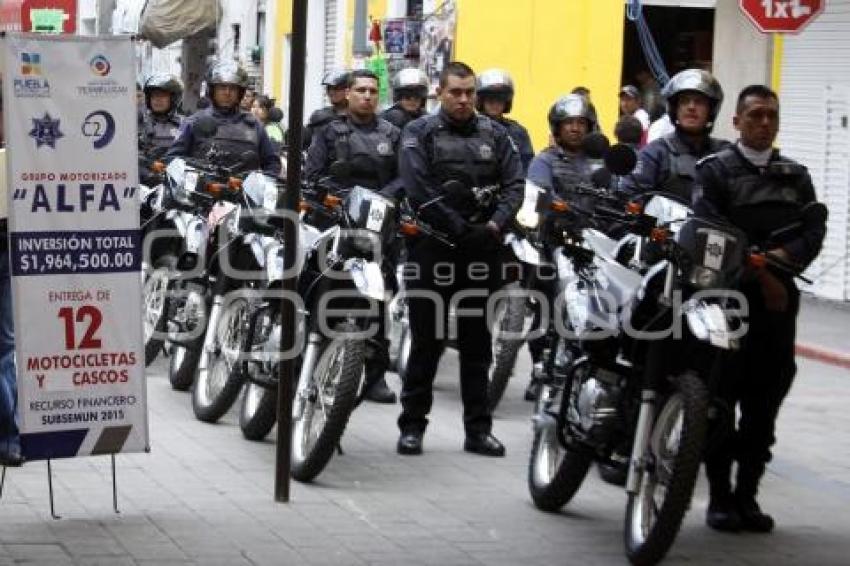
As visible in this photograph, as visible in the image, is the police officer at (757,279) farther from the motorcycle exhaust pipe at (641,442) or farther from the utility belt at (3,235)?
the utility belt at (3,235)

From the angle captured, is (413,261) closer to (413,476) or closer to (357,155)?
(413,476)

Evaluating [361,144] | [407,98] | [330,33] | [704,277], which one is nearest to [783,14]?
[407,98]

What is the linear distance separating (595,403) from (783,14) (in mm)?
7490

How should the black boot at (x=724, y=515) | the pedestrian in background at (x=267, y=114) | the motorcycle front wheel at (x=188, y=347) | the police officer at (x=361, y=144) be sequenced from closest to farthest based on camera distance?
the black boot at (x=724, y=515) < the motorcycle front wheel at (x=188, y=347) < the police officer at (x=361, y=144) < the pedestrian in background at (x=267, y=114)

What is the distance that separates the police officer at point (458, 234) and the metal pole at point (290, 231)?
1538 millimetres

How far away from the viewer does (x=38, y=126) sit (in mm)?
8508

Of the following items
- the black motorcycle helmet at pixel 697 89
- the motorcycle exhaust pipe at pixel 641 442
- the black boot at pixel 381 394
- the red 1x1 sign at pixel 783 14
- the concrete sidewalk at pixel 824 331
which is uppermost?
the red 1x1 sign at pixel 783 14

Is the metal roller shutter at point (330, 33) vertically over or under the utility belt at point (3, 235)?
over

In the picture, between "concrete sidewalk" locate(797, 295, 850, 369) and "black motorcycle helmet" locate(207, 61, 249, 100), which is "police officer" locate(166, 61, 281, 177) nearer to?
"black motorcycle helmet" locate(207, 61, 249, 100)

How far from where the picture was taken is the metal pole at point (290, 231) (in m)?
8.98

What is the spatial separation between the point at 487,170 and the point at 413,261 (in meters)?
0.63

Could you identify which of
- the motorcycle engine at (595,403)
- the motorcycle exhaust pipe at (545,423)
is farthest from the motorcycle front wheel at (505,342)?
the motorcycle engine at (595,403)

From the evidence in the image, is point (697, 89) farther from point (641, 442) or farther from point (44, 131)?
point (44, 131)

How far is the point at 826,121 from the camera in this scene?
21.5 m
